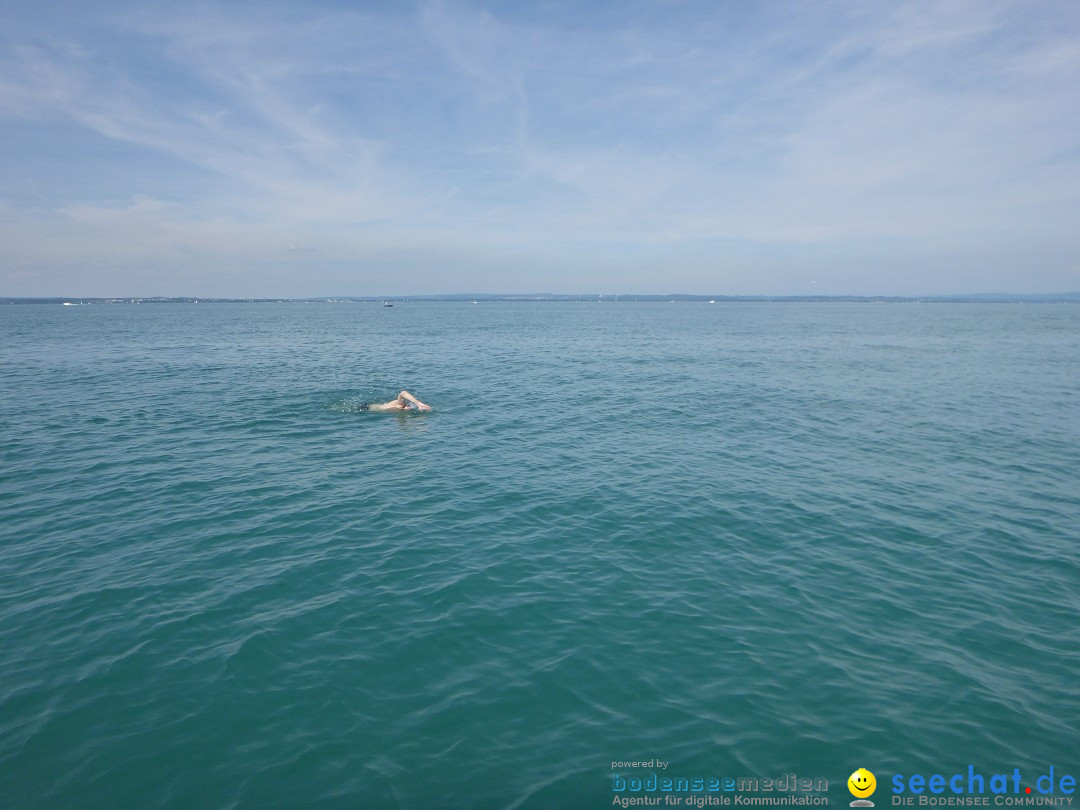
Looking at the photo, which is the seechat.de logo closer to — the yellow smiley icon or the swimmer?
the yellow smiley icon

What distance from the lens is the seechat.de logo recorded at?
30.3ft

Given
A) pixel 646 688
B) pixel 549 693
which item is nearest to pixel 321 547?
pixel 549 693

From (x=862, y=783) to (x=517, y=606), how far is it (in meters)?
7.95

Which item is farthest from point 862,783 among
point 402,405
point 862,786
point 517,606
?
point 402,405

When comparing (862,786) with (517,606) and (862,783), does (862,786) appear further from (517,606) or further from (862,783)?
(517,606)

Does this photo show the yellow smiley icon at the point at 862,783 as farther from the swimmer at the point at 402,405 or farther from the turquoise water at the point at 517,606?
the swimmer at the point at 402,405

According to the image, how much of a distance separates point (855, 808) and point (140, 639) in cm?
1498

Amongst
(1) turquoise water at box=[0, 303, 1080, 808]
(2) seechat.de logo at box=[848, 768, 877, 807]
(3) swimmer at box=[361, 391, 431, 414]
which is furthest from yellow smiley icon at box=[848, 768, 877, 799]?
(3) swimmer at box=[361, 391, 431, 414]

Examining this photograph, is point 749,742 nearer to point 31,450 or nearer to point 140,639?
point 140,639

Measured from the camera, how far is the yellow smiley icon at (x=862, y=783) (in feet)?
30.7

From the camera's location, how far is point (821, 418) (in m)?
35.1

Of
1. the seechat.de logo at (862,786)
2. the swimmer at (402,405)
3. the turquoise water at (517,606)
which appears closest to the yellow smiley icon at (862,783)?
the seechat.de logo at (862,786)

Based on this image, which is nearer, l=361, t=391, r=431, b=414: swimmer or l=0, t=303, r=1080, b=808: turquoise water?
l=0, t=303, r=1080, b=808: turquoise water

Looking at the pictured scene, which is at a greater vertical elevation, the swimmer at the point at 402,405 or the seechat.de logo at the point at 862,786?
the swimmer at the point at 402,405
